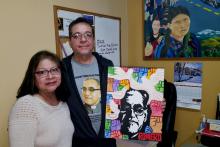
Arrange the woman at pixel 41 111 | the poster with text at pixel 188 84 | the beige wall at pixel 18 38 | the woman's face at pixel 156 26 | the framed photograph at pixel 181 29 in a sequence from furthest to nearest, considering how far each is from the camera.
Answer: the woman's face at pixel 156 26 → the poster with text at pixel 188 84 → the framed photograph at pixel 181 29 → the beige wall at pixel 18 38 → the woman at pixel 41 111

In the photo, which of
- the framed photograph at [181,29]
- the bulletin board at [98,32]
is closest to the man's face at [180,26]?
the framed photograph at [181,29]

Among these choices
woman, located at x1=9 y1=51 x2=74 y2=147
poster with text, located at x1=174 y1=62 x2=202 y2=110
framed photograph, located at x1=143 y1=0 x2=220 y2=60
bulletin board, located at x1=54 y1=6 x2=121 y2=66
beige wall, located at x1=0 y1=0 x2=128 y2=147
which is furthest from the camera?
poster with text, located at x1=174 y1=62 x2=202 y2=110

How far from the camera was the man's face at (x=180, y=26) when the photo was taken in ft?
7.88

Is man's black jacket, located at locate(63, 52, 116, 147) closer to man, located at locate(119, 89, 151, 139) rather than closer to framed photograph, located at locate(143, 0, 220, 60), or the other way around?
man, located at locate(119, 89, 151, 139)

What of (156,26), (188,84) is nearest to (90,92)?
(188,84)

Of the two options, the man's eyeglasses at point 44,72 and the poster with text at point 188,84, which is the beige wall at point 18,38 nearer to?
the man's eyeglasses at point 44,72

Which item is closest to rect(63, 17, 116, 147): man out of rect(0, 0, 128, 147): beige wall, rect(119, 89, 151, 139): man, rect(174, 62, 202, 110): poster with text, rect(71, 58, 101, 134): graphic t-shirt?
rect(71, 58, 101, 134): graphic t-shirt

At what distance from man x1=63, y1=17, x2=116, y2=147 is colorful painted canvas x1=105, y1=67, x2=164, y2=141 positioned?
54 millimetres

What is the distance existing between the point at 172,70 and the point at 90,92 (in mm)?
1313

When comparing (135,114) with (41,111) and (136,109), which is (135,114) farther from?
(41,111)

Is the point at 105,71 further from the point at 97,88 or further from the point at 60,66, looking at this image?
the point at 60,66

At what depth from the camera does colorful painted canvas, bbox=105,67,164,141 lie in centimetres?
156

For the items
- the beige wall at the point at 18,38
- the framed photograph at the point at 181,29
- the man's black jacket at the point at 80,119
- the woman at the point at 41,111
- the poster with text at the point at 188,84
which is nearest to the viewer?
the woman at the point at 41,111

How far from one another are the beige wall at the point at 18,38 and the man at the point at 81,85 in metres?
0.44
